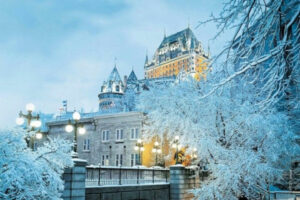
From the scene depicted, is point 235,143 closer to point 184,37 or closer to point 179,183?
point 179,183

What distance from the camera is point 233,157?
18734 millimetres

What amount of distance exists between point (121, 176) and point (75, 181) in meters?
5.35

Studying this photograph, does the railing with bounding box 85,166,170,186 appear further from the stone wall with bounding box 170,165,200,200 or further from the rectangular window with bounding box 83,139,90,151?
the rectangular window with bounding box 83,139,90,151

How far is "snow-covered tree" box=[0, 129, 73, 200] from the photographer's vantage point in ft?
24.1

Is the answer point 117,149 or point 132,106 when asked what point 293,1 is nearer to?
point 117,149

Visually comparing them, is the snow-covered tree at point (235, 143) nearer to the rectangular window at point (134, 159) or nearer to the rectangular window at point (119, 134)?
the rectangular window at point (134, 159)

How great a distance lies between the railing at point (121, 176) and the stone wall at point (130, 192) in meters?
0.41

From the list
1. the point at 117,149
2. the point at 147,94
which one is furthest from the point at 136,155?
the point at 147,94

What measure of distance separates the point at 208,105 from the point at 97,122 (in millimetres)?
26564

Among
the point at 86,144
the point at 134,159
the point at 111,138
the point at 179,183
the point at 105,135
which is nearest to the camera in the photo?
the point at 179,183

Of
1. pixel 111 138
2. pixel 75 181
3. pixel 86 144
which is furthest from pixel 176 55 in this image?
pixel 75 181

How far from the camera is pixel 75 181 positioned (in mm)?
13484

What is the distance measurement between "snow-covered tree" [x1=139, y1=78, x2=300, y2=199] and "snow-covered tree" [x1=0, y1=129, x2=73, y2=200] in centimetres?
972

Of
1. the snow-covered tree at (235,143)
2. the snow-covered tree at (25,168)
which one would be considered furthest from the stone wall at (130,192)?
the snow-covered tree at (25,168)
